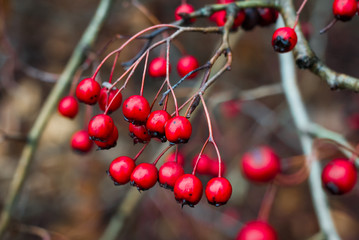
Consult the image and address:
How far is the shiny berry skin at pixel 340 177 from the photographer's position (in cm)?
142

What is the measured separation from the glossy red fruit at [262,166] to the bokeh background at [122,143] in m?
1.47

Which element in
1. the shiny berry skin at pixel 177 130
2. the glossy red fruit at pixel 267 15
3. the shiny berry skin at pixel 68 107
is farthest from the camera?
the shiny berry skin at pixel 68 107

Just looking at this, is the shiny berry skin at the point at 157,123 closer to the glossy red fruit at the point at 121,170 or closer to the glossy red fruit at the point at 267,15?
the glossy red fruit at the point at 121,170

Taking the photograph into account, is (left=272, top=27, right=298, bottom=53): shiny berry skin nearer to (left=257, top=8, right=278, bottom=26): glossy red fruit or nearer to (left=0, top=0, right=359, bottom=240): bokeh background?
(left=257, top=8, right=278, bottom=26): glossy red fruit

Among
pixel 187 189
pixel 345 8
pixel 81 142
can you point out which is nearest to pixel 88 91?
pixel 187 189

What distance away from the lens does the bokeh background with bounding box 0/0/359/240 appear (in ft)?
12.1

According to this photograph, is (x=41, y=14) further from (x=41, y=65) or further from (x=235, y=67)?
(x=235, y=67)

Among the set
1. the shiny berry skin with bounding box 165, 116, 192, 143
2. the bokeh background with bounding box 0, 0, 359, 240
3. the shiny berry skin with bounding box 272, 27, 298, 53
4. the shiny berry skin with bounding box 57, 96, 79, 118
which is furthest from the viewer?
the bokeh background with bounding box 0, 0, 359, 240

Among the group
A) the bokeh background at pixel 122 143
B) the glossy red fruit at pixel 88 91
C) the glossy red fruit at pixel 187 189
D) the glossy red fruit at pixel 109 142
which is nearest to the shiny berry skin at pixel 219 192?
the glossy red fruit at pixel 187 189

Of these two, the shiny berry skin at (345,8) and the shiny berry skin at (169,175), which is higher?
the shiny berry skin at (345,8)

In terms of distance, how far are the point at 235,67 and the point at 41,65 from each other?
218 centimetres

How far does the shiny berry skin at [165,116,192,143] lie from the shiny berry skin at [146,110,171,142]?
3 centimetres

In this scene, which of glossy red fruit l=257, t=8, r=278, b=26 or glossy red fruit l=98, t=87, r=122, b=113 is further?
glossy red fruit l=257, t=8, r=278, b=26

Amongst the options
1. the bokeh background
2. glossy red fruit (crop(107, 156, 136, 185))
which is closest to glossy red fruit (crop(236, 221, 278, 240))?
glossy red fruit (crop(107, 156, 136, 185))
